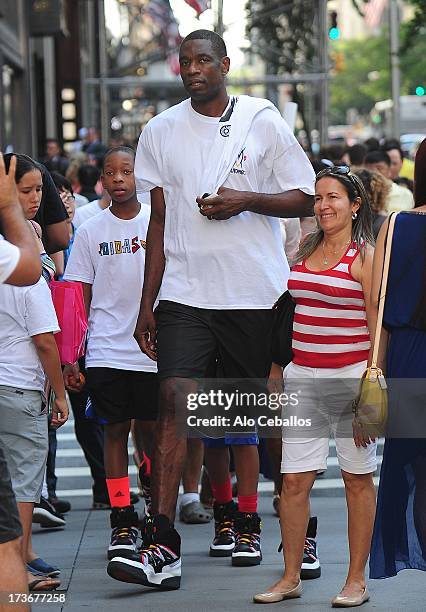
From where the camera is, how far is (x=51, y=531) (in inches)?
312

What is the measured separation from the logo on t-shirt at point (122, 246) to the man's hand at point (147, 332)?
79 cm

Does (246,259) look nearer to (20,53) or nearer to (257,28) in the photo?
(20,53)

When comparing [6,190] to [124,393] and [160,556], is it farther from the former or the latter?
[124,393]

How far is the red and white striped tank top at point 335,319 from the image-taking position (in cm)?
573

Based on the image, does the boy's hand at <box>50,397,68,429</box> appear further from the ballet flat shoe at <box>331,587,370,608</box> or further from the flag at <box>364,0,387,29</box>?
the flag at <box>364,0,387,29</box>

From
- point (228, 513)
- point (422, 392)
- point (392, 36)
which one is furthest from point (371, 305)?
point (392, 36)

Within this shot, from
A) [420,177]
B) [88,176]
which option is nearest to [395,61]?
[88,176]

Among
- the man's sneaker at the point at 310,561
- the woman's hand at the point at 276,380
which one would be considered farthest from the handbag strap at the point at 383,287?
the man's sneaker at the point at 310,561

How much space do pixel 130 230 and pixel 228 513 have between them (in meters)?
1.60

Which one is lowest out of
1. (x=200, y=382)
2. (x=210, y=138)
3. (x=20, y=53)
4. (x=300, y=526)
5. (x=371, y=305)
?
(x=300, y=526)

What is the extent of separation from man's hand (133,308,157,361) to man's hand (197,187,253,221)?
596 millimetres

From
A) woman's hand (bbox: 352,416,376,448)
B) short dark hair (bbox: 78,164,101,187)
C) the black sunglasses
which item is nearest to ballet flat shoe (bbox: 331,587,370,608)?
woman's hand (bbox: 352,416,376,448)

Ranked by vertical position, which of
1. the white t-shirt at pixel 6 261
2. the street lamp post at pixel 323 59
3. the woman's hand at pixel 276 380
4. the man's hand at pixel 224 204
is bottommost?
the woman's hand at pixel 276 380

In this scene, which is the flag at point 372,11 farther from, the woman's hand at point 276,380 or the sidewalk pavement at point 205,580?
the woman's hand at point 276,380
